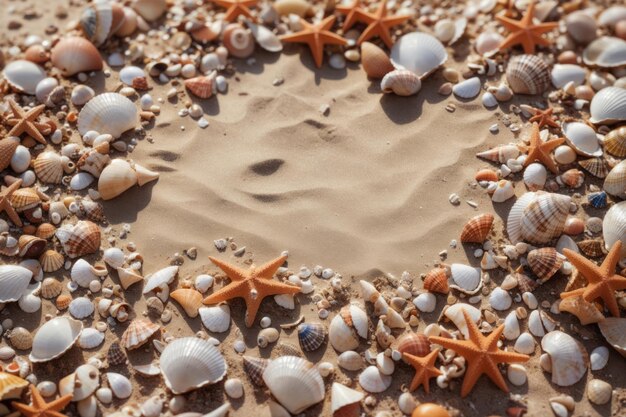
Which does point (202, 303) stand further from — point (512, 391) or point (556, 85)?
point (556, 85)

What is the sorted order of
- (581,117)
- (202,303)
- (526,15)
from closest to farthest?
(202,303), (581,117), (526,15)

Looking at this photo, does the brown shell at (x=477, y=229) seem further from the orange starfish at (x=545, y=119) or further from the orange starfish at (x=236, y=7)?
the orange starfish at (x=236, y=7)

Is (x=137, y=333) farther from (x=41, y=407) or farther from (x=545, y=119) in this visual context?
(x=545, y=119)

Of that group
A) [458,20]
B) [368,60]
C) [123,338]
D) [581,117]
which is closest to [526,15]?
[458,20]

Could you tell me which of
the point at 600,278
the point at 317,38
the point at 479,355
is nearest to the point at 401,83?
the point at 317,38

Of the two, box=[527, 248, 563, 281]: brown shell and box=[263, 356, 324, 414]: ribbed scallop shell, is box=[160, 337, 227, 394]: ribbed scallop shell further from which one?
box=[527, 248, 563, 281]: brown shell

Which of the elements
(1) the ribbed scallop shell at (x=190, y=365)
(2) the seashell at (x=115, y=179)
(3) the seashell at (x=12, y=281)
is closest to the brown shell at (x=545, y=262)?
(1) the ribbed scallop shell at (x=190, y=365)
